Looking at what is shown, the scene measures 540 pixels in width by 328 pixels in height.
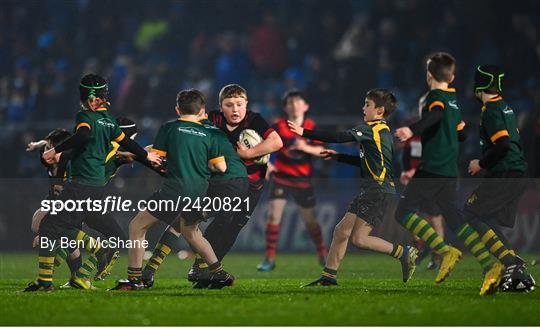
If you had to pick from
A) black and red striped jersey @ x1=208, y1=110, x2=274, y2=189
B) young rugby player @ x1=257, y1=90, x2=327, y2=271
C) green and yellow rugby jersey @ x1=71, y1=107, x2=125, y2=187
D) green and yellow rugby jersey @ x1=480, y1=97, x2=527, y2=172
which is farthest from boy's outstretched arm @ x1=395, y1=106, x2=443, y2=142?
young rugby player @ x1=257, y1=90, x2=327, y2=271

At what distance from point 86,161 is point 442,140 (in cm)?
337

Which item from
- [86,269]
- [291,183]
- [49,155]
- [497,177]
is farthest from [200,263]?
[291,183]

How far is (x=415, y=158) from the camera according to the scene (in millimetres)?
15484

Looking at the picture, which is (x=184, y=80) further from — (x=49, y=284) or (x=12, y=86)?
(x=49, y=284)

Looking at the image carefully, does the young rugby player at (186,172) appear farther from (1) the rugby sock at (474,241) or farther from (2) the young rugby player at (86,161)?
(1) the rugby sock at (474,241)

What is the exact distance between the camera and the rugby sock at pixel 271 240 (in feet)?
52.6

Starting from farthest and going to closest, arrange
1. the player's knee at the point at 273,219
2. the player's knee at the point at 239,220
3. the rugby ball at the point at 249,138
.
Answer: the player's knee at the point at 273,219 < the player's knee at the point at 239,220 < the rugby ball at the point at 249,138

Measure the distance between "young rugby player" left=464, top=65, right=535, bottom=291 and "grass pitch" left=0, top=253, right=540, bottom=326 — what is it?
0.41 m

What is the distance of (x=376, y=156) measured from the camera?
11.6 m

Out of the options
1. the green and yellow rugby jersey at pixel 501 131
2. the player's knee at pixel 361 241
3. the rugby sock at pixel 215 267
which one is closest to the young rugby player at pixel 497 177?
the green and yellow rugby jersey at pixel 501 131

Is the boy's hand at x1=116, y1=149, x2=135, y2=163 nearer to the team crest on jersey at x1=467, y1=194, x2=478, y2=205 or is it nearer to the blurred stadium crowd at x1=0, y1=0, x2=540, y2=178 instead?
the team crest on jersey at x1=467, y1=194, x2=478, y2=205

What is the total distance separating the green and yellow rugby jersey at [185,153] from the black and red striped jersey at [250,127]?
59 cm

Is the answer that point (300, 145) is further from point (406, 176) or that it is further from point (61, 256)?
point (61, 256)

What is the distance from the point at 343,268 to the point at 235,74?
8609 millimetres
